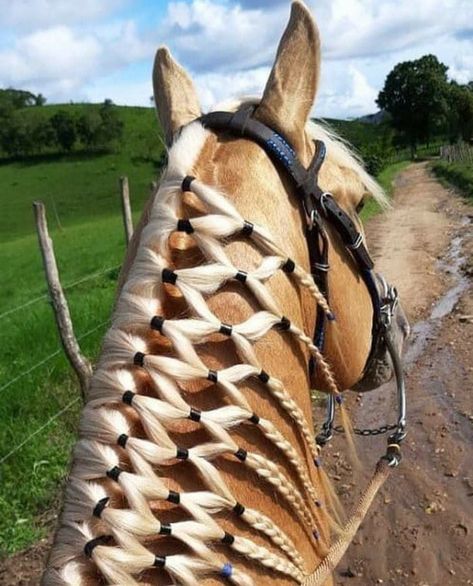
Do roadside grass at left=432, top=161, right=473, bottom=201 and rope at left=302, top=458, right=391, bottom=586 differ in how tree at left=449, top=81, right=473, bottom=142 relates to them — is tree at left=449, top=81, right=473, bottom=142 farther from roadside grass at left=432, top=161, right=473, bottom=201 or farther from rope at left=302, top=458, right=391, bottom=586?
rope at left=302, top=458, right=391, bottom=586

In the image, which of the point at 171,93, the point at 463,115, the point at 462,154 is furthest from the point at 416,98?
the point at 171,93

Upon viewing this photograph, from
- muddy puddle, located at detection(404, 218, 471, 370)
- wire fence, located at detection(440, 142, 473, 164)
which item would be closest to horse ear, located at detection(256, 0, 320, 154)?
muddy puddle, located at detection(404, 218, 471, 370)

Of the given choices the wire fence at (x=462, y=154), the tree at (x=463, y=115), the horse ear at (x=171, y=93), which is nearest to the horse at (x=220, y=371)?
the horse ear at (x=171, y=93)

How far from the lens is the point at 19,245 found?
112 ft

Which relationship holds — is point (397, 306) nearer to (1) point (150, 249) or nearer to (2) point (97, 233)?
(1) point (150, 249)

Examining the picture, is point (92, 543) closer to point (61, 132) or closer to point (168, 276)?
point (168, 276)

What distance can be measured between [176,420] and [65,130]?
80774 millimetres

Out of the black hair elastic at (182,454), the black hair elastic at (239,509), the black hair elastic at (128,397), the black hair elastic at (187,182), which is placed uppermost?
the black hair elastic at (187,182)

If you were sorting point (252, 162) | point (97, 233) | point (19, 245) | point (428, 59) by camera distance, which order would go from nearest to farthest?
point (252, 162) < point (97, 233) < point (19, 245) < point (428, 59)

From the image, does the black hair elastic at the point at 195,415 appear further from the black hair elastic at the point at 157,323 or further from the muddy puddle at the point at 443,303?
the muddy puddle at the point at 443,303

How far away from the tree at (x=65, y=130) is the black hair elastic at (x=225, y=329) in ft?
263

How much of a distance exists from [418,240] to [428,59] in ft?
218

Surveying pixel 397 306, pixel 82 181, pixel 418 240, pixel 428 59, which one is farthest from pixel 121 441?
pixel 428 59

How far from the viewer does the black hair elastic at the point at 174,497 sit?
1.29 meters
